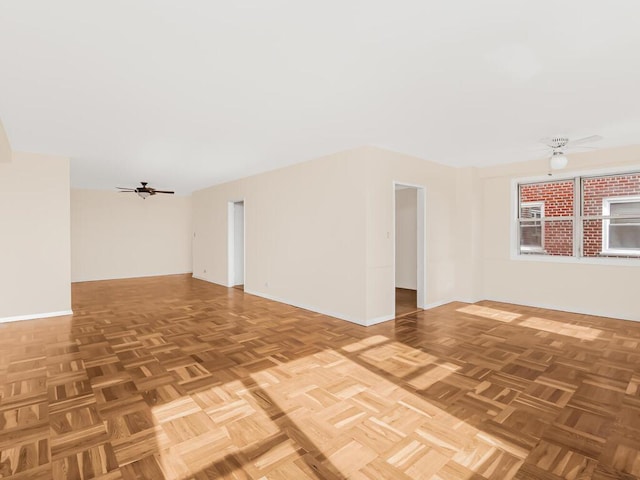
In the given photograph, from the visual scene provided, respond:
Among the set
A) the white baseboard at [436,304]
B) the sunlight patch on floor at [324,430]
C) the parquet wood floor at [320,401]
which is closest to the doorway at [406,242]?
the white baseboard at [436,304]

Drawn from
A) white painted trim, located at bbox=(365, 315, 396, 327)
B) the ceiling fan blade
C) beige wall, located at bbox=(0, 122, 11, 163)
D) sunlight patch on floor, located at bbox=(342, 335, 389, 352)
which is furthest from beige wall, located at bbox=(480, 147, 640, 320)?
beige wall, located at bbox=(0, 122, 11, 163)

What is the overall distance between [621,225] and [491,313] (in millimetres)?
2132

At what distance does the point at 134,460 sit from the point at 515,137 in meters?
4.56

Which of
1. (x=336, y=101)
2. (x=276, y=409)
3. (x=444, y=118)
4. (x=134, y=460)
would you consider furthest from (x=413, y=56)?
(x=134, y=460)

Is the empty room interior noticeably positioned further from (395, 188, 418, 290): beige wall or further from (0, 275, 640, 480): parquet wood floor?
(395, 188, 418, 290): beige wall

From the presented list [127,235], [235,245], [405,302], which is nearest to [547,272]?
[405,302]

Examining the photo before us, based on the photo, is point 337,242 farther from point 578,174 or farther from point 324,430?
point 578,174

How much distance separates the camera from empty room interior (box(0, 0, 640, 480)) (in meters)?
1.81

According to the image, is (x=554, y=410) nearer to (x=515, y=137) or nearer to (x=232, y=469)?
(x=232, y=469)

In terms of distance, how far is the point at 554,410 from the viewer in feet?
7.41

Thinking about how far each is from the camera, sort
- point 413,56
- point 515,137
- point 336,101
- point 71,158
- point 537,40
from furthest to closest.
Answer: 1. point 71,158
2. point 515,137
3. point 336,101
4. point 413,56
5. point 537,40

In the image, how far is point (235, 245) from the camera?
24.9ft

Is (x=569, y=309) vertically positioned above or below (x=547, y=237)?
below

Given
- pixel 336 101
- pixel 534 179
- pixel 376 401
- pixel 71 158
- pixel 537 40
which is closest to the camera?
pixel 537 40
